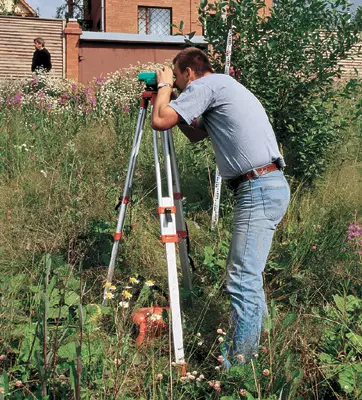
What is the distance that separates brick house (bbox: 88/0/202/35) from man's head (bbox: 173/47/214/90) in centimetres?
1758

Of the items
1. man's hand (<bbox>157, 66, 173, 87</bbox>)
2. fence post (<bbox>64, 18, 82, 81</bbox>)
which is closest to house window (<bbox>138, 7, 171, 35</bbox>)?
fence post (<bbox>64, 18, 82, 81</bbox>)

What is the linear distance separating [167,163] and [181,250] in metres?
0.78

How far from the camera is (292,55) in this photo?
525 cm

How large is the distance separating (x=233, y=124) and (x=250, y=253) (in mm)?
719

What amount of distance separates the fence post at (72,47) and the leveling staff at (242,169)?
1355 centimetres

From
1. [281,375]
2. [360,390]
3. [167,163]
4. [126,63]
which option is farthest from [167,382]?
[126,63]

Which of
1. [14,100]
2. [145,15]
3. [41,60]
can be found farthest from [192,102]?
[145,15]

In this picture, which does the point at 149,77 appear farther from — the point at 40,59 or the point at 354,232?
the point at 40,59

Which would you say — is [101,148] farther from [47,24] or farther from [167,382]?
[47,24]

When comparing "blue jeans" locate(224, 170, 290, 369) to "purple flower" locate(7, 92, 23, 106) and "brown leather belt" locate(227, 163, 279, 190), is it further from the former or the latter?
"purple flower" locate(7, 92, 23, 106)

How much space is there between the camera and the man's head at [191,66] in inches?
127

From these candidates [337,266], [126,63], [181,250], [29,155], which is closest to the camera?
[181,250]

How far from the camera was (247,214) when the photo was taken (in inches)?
119

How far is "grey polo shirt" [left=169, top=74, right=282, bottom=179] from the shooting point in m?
2.99
